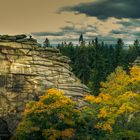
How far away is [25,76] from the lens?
6250 centimetres

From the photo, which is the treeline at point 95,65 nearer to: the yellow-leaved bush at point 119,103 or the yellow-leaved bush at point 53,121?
the yellow-leaved bush at point 119,103

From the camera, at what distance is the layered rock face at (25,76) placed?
61500mm

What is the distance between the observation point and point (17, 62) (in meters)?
62.7

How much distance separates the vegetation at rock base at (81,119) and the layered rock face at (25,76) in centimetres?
859

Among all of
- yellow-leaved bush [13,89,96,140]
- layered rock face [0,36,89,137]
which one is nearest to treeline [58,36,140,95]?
layered rock face [0,36,89,137]

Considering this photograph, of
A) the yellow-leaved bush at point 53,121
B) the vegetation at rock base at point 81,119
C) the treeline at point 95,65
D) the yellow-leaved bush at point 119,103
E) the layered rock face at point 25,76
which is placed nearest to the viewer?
the yellow-leaved bush at point 53,121

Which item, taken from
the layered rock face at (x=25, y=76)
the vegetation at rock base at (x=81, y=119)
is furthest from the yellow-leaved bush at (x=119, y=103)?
the layered rock face at (x=25, y=76)

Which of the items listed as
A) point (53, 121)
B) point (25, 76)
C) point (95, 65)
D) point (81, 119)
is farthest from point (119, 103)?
point (95, 65)

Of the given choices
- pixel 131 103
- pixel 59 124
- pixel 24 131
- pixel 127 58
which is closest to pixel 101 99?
pixel 131 103

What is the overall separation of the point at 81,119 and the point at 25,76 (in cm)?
1486

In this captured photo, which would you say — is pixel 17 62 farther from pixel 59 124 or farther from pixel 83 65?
pixel 83 65

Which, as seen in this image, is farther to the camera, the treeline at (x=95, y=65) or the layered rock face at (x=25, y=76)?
the treeline at (x=95, y=65)

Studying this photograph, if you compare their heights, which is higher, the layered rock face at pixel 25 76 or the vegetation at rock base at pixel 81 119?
the layered rock face at pixel 25 76

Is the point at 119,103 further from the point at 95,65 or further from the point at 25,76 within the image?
the point at 95,65
